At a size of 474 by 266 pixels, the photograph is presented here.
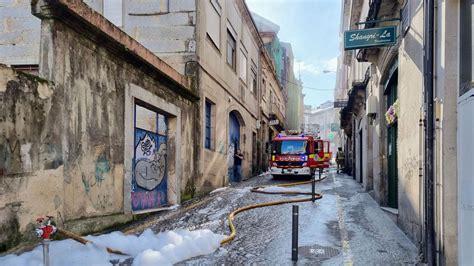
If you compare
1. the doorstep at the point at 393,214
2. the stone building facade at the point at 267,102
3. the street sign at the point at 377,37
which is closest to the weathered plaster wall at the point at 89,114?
the street sign at the point at 377,37

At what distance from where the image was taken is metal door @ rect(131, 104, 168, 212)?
10.4 metres

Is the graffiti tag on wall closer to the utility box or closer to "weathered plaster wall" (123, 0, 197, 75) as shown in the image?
"weathered plaster wall" (123, 0, 197, 75)

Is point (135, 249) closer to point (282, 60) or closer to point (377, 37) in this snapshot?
point (377, 37)

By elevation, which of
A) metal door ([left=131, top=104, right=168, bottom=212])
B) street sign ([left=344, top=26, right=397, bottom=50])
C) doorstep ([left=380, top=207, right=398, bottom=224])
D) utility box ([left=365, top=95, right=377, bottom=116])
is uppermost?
street sign ([left=344, top=26, right=397, bottom=50])

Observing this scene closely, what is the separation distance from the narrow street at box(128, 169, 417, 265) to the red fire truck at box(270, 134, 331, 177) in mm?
8473

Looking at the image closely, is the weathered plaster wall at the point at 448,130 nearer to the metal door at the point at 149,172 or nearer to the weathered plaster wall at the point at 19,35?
the metal door at the point at 149,172

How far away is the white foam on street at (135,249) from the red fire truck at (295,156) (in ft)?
48.0

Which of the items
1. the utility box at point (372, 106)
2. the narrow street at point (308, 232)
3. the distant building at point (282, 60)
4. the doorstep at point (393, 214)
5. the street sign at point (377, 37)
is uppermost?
the distant building at point (282, 60)

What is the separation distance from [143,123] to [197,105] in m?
1.95

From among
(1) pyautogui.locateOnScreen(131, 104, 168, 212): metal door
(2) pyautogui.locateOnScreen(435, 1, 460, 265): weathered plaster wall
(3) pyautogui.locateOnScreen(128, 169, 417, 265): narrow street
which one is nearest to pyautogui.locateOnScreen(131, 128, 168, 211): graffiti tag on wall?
(1) pyautogui.locateOnScreen(131, 104, 168, 212): metal door

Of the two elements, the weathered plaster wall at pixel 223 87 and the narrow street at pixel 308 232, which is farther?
the weathered plaster wall at pixel 223 87

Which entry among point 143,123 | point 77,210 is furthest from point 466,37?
point 143,123

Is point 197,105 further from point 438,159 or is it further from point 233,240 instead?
point 438,159

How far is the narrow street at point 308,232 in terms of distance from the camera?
6.34m
